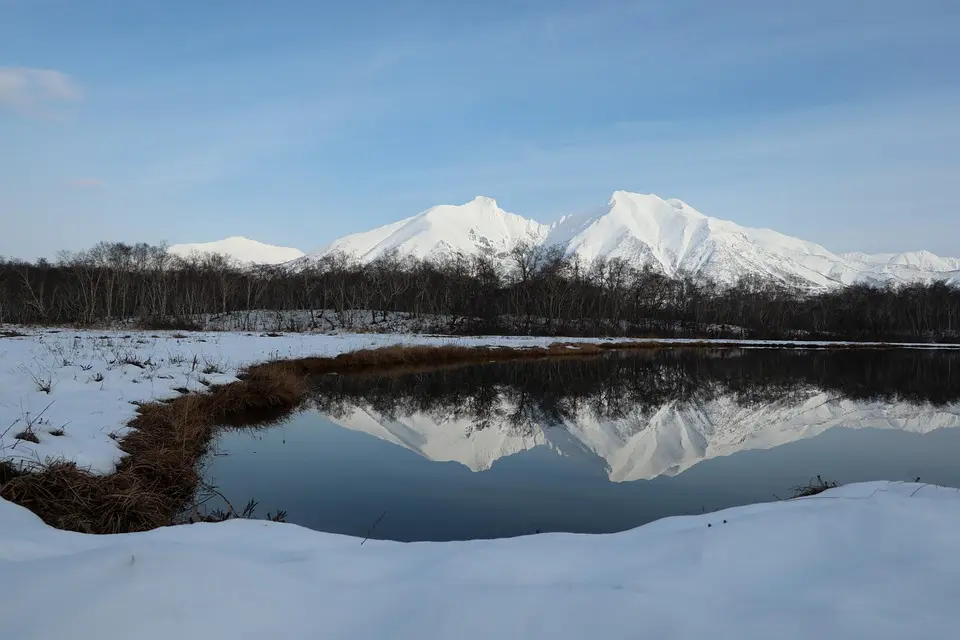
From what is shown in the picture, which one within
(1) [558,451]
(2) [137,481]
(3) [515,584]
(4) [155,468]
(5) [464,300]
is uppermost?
(5) [464,300]

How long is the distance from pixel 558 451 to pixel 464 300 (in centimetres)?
5189

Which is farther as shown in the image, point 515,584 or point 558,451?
point 558,451

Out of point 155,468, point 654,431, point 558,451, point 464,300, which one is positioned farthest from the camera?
point 464,300

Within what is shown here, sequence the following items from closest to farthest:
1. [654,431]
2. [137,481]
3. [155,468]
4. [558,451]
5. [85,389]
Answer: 1. [137,481]
2. [155,468]
3. [85,389]
4. [558,451]
5. [654,431]

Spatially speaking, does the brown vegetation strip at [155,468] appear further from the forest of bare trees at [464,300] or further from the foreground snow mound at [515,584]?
the forest of bare trees at [464,300]

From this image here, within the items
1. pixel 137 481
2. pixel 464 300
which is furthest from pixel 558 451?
pixel 464 300

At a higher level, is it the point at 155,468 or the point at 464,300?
the point at 464,300

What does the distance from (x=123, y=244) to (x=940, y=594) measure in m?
90.6

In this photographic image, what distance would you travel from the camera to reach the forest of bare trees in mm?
61938

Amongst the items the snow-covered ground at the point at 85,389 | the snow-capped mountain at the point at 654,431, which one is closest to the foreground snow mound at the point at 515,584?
the snow-covered ground at the point at 85,389

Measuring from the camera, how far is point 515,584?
3412 millimetres

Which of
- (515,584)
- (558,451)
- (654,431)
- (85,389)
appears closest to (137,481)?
(515,584)

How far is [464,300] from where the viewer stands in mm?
63125

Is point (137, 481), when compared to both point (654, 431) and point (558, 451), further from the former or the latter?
point (654, 431)
